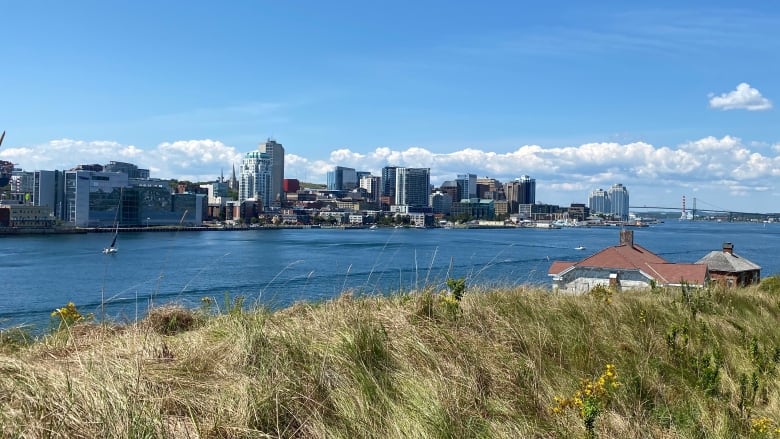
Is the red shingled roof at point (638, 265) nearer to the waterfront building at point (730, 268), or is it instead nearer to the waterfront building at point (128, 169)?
the waterfront building at point (730, 268)

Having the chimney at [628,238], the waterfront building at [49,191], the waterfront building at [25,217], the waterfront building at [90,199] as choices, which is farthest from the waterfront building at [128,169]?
the chimney at [628,238]

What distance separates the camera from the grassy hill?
8.61 feet

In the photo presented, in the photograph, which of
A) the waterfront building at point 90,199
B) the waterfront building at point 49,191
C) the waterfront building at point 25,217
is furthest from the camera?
the waterfront building at point 49,191

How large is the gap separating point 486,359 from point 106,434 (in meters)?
2.36

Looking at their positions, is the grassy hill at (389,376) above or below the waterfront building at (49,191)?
below

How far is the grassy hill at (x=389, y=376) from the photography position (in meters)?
2.62

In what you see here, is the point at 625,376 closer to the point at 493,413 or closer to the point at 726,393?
the point at 726,393

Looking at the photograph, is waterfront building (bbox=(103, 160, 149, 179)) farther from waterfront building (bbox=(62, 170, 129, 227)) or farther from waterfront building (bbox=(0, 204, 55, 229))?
waterfront building (bbox=(0, 204, 55, 229))

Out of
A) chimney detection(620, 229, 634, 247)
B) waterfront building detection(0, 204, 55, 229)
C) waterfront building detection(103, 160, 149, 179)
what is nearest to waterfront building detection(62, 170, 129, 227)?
waterfront building detection(0, 204, 55, 229)

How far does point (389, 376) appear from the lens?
3.47 m

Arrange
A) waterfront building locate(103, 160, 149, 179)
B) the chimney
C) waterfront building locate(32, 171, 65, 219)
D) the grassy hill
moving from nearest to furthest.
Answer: the grassy hill < the chimney < waterfront building locate(32, 171, 65, 219) < waterfront building locate(103, 160, 149, 179)

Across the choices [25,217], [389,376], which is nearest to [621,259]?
[389,376]

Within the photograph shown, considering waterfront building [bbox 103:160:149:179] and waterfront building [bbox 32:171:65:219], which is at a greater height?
waterfront building [bbox 103:160:149:179]

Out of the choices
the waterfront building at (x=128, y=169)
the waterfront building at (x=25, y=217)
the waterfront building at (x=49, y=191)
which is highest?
the waterfront building at (x=128, y=169)
